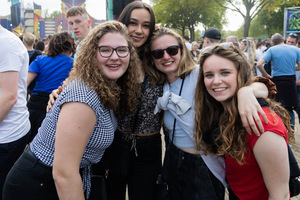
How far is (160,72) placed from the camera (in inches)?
84.7

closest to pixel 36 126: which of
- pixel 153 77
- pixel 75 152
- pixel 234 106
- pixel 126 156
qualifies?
pixel 126 156

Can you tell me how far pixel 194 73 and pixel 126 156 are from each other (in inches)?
38.1

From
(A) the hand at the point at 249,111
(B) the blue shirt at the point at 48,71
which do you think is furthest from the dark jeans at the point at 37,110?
(A) the hand at the point at 249,111

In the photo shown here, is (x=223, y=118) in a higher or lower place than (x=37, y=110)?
higher

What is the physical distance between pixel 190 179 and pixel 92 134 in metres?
0.93

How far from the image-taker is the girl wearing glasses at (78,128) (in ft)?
4.16

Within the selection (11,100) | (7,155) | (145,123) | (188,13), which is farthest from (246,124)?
(188,13)

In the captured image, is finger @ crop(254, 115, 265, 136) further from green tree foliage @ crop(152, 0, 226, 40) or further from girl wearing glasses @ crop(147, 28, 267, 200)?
green tree foliage @ crop(152, 0, 226, 40)

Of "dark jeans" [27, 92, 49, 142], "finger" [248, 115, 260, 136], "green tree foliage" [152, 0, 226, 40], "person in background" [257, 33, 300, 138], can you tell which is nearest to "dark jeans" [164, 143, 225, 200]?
"finger" [248, 115, 260, 136]

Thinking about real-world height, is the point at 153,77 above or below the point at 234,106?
above

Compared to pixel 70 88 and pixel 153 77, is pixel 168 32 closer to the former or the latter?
pixel 153 77

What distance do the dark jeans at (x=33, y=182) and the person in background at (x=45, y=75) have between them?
6.93ft

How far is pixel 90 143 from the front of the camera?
56.2 inches

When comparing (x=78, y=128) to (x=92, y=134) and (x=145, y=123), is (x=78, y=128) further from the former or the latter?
(x=145, y=123)
